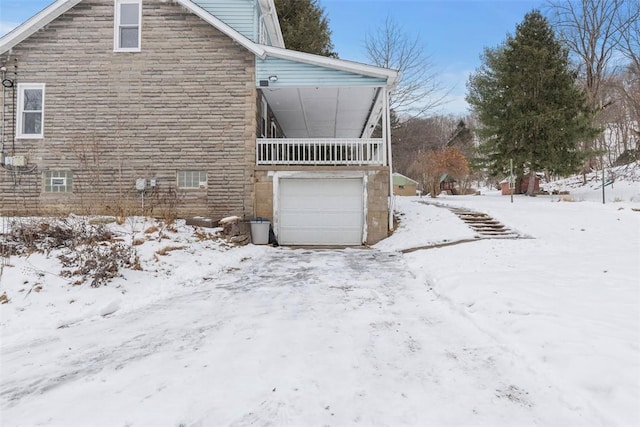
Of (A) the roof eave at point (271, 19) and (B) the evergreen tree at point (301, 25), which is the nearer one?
(A) the roof eave at point (271, 19)

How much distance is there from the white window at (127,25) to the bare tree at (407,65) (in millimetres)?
15276

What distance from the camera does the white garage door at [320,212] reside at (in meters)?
10.3

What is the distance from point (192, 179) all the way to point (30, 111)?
4.93 meters

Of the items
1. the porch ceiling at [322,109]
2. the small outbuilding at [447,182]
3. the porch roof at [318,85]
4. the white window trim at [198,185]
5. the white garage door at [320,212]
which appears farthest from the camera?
the small outbuilding at [447,182]

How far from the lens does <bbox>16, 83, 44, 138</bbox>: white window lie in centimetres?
1005

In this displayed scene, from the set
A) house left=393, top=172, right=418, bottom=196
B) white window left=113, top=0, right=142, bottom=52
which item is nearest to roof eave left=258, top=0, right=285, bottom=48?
white window left=113, top=0, right=142, bottom=52

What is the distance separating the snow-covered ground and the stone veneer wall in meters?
4.28

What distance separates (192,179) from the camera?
1020cm

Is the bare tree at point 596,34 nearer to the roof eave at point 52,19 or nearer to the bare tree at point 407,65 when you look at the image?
the bare tree at point 407,65

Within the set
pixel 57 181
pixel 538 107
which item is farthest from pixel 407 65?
pixel 57 181

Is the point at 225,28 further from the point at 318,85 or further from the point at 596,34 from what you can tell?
the point at 596,34

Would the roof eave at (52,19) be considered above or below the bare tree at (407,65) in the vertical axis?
below

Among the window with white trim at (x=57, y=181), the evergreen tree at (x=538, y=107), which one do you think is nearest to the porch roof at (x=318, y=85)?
the window with white trim at (x=57, y=181)

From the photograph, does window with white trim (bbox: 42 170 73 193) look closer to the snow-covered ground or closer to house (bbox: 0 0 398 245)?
house (bbox: 0 0 398 245)
